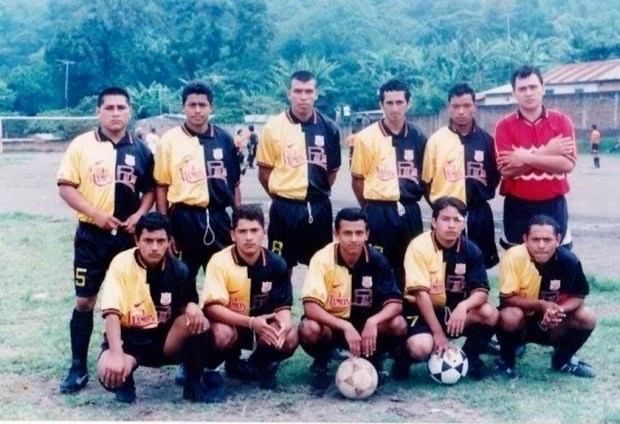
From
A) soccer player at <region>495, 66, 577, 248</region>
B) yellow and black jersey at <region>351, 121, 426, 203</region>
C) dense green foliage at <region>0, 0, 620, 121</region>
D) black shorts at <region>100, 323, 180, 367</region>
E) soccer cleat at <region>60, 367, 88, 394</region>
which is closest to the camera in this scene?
black shorts at <region>100, 323, 180, 367</region>

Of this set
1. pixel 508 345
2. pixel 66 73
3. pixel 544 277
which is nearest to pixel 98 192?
pixel 508 345

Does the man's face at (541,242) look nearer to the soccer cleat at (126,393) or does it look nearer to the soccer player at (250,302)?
the soccer player at (250,302)

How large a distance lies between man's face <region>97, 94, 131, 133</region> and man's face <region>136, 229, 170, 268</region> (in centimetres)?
78

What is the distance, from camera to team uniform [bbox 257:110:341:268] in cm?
548

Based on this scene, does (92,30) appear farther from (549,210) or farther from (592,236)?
(549,210)

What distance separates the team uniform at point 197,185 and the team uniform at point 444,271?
3.93ft

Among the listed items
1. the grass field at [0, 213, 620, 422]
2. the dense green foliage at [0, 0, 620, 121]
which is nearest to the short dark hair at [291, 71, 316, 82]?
the grass field at [0, 213, 620, 422]

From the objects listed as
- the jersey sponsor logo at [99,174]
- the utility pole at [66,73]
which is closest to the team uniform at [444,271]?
the jersey sponsor logo at [99,174]

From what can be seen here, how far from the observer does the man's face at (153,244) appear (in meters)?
4.48

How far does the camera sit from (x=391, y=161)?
543cm

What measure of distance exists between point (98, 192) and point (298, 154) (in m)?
1.35

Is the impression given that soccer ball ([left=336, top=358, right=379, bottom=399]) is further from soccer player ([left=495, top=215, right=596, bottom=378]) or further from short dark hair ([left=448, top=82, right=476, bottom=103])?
short dark hair ([left=448, top=82, right=476, bottom=103])

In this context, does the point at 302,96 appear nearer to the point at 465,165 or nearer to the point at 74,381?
the point at 465,165

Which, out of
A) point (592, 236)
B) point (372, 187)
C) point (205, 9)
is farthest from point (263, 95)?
point (372, 187)
